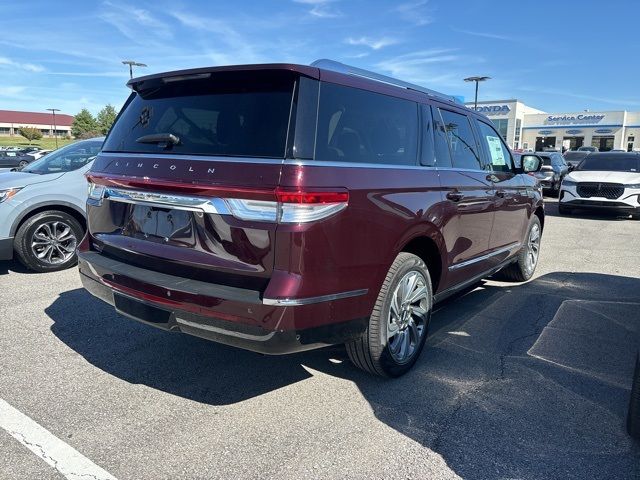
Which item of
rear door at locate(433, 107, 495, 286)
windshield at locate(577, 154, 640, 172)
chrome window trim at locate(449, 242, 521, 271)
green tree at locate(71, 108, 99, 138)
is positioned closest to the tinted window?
rear door at locate(433, 107, 495, 286)

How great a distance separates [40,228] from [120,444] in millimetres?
4432

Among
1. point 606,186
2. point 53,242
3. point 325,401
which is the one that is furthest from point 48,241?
point 606,186

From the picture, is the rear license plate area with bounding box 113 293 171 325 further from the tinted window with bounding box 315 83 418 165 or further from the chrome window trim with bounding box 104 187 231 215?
the tinted window with bounding box 315 83 418 165

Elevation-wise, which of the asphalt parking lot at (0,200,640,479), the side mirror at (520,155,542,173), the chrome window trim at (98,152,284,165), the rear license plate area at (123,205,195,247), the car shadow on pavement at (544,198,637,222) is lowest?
the asphalt parking lot at (0,200,640,479)

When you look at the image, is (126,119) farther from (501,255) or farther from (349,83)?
(501,255)

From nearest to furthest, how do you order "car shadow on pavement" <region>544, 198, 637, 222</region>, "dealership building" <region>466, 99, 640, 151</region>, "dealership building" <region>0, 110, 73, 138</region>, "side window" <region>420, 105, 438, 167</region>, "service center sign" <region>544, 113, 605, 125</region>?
"side window" <region>420, 105, 438, 167</region>, "car shadow on pavement" <region>544, 198, 637, 222</region>, "dealership building" <region>466, 99, 640, 151</region>, "service center sign" <region>544, 113, 605, 125</region>, "dealership building" <region>0, 110, 73, 138</region>

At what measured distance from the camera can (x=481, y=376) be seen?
3676mm

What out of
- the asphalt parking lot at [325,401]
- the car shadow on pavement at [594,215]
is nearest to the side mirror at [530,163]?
the asphalt parking lot at [325,401]

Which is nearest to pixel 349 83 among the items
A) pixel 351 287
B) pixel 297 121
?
pixel 297 121

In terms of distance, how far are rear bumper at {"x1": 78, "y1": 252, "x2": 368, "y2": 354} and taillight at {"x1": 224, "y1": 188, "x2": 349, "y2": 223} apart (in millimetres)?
411

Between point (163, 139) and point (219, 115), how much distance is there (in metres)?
0.41

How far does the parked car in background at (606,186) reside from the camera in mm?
12250

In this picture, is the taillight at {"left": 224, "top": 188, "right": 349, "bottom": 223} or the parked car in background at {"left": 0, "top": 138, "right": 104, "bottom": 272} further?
the parked car in background at {"left": 0, "top": 138, "right": 104, "bottom": 272}

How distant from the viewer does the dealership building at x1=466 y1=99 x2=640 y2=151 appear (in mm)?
62781
